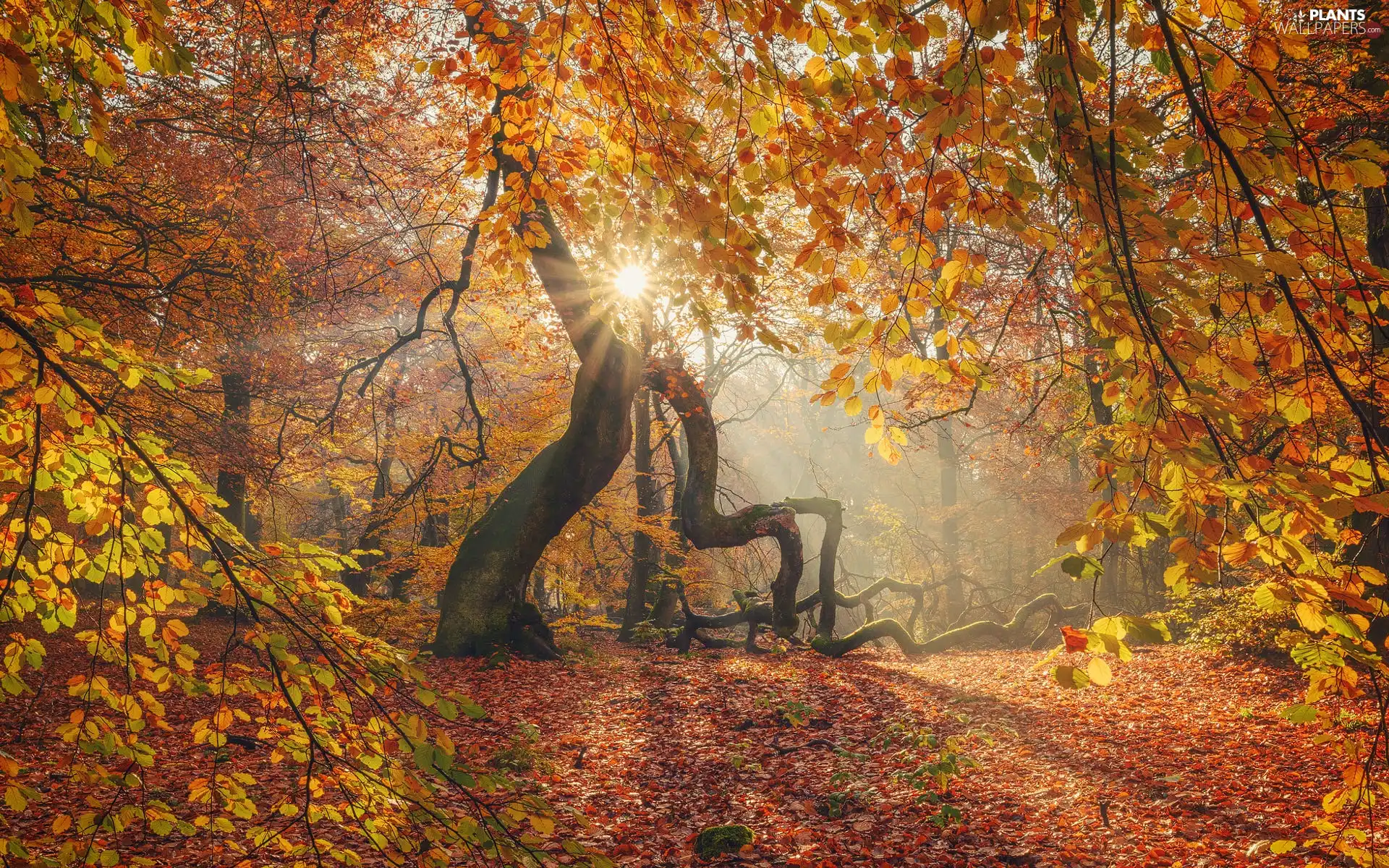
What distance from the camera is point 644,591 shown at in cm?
1448

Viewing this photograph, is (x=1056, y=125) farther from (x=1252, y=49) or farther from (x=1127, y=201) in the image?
(x=1252, y=49)

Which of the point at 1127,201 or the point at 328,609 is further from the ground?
the point at 1127,201

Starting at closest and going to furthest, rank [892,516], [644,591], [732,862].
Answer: [732,862], [644,591], [892,516]

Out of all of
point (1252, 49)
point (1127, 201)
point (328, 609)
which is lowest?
point (328, 609)

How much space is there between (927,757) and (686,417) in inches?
215

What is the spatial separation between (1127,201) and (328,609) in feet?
8.07

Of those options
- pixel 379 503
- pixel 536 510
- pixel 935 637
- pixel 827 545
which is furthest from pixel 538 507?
pixel 935 637

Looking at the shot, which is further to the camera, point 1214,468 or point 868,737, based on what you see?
point 868,737

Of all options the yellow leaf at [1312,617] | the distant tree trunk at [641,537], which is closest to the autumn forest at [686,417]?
the yellow leaf at [1312,617]

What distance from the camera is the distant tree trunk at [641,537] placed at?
13.5 meters

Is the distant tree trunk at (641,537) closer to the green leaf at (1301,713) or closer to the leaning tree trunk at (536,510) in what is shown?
the leaning tree trunk at (536,510)

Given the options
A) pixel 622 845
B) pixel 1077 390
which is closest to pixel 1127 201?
pixel 622 845

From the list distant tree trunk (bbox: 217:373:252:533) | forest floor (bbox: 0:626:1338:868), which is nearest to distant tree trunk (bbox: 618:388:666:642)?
forest floor (bbox: 0:626:1338:868)

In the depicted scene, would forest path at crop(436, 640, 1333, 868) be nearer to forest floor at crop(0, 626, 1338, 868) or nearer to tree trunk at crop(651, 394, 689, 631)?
forest floor at crop(0, 626, 1338, 868)
